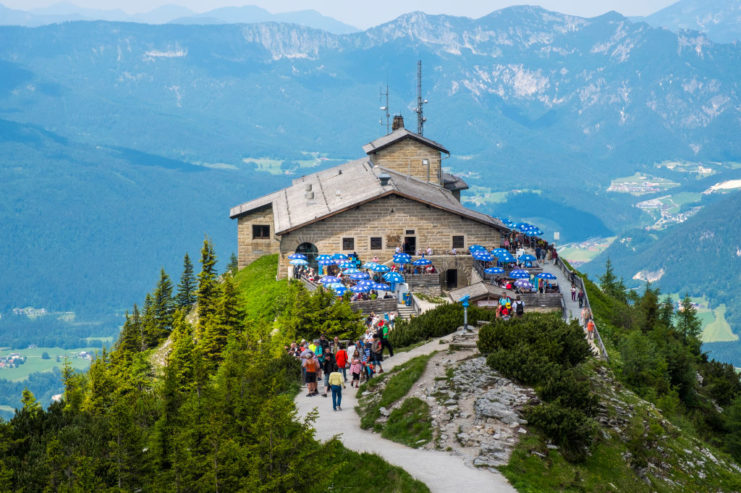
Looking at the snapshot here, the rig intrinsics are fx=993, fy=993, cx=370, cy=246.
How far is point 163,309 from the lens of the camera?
282 ft

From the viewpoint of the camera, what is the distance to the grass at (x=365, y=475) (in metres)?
24.2

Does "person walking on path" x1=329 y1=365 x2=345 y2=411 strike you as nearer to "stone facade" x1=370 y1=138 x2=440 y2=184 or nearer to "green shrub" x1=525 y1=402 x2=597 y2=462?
"green shrub" x1=525 y1=402 x2=597 y2=462

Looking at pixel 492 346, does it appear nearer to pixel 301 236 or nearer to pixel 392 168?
pixel 301 236

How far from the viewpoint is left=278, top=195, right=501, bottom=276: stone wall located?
220ft

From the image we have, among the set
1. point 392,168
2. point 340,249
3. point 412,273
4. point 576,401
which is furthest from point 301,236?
point 576,401

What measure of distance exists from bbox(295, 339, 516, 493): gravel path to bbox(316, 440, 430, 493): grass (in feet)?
1.46

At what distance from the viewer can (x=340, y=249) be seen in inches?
2650

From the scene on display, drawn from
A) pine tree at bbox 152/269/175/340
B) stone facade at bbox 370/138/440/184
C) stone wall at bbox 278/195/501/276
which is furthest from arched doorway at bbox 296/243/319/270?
stone facade at bbox 370/138/440/184

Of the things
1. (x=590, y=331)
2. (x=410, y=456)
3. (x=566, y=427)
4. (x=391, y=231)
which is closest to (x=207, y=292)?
(x=391, y=231)

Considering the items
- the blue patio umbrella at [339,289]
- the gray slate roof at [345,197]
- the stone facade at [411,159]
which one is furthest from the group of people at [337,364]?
the stone facade at [411,159]

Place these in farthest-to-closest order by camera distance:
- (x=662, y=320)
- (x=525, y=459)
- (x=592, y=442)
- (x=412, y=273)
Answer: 1. (x=662, y=320)
2. (x=412, y=273)
3. (x=592, y=442)
4. (x=525, y=459)

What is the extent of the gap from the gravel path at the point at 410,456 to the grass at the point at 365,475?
45cm

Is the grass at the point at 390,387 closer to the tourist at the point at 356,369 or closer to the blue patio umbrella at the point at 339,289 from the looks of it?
the tourist at the point at 356,369

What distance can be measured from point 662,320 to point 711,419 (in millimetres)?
35997
